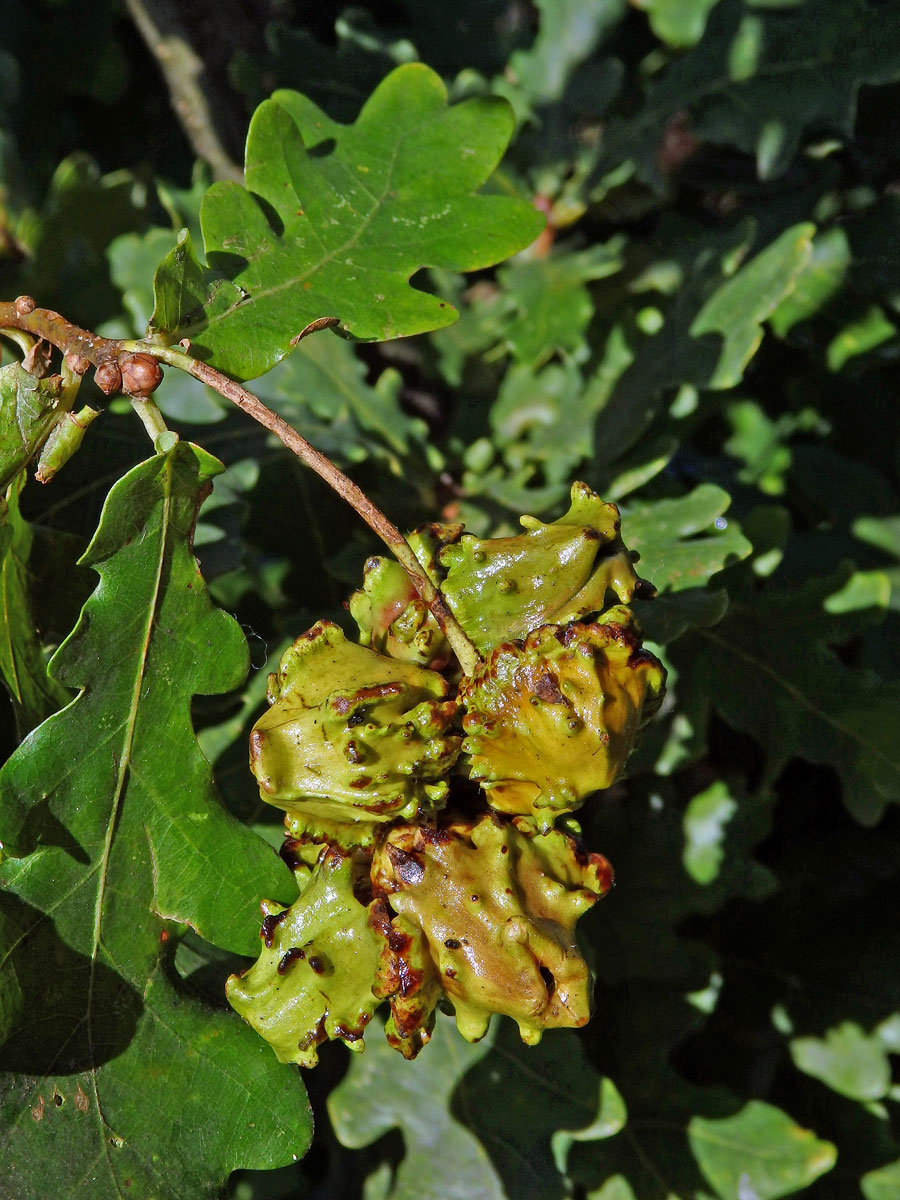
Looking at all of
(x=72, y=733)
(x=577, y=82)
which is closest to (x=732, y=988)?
(x=72, y=733)

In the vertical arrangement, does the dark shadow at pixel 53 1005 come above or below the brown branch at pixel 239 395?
below

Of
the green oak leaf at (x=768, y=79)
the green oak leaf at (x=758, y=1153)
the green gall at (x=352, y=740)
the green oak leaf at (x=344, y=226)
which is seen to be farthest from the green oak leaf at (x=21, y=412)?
the green oak leaf at (x=758, y=1153)

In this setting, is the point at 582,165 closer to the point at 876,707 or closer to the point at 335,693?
the point at 876,707

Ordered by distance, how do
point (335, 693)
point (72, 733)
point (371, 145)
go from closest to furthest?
point (335, 693)
point (72, 733)
point (371, 145)

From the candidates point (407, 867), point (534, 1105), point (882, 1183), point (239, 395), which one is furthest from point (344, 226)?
point (882, 1183)

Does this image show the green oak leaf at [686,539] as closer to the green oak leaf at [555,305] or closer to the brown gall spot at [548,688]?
the green oak leaf at [555,305]

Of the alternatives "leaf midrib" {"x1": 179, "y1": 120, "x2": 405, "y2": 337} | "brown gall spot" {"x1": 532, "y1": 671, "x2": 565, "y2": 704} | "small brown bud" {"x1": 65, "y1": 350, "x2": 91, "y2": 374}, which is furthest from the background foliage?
"brown gall spot" {"x1": 532, "y1": 671, "x2": 565, "y2": 704}

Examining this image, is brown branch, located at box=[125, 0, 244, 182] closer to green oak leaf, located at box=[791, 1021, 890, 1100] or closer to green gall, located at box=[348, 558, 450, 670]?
green gall, located at box=[348, 558, 450, 670]
